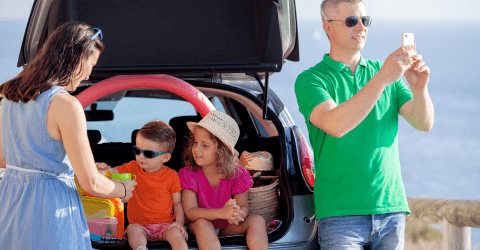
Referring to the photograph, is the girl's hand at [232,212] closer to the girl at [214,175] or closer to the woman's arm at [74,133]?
the girl at [214,175]

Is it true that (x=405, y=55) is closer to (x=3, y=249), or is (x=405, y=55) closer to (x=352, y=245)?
(x=352, y=245)

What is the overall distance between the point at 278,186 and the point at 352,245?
94 cm

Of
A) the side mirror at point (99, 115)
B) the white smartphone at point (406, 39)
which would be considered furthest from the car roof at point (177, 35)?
the side mirror at point (99, 115)

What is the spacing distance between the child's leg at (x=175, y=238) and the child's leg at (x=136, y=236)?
12 cm

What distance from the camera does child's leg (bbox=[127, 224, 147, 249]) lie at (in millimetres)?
2350

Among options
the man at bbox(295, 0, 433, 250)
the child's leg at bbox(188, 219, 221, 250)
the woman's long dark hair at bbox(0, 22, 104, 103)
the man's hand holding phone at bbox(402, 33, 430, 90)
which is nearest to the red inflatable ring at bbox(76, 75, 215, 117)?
the child's leg at bbox(188, 219, 221, 250)

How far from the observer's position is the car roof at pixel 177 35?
7.88ft

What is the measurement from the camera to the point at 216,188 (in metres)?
2.79

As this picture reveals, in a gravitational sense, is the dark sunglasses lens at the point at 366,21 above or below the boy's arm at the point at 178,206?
above

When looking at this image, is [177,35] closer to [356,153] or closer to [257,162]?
[257,162]

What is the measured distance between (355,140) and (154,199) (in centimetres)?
133

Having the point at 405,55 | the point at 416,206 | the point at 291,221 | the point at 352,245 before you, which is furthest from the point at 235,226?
the point at 416,206

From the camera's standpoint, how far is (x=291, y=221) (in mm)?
2471

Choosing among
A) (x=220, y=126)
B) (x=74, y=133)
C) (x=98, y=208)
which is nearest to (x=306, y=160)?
(x=220, y=126)
